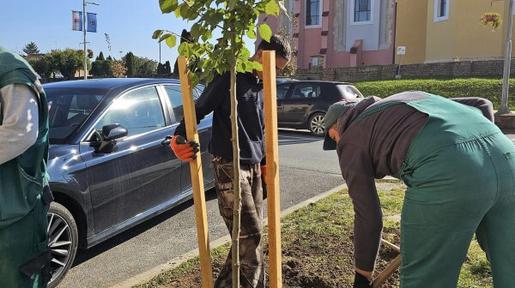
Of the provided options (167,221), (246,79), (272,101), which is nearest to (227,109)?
(246,79)

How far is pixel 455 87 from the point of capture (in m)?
20.7

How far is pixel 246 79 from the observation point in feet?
9.74

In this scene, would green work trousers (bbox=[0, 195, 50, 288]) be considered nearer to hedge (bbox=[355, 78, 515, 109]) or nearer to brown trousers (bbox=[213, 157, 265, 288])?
brown trousers (bbox=[213, 157, 265, 288])

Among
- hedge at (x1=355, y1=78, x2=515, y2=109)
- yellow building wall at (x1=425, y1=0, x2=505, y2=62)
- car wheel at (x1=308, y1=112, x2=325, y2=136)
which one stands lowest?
car wheel at (x1=308, y1=112, x2=325, y2=136)

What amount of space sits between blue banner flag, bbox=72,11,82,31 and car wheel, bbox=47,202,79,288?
1487 inches

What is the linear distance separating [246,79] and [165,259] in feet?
6.67

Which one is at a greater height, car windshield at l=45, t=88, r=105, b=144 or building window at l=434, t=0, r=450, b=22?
building window at l=434, t=0, r=450, b=22

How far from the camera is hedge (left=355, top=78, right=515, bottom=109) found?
19.3 m

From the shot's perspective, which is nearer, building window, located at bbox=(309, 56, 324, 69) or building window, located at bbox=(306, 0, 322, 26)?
building window, located at bbox=(309, 56, 324, 69)

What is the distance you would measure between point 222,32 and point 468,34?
102 feet

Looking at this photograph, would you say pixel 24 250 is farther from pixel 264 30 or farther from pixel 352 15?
pixel 352 15

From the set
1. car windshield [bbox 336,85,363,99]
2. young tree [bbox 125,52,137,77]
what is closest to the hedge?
car windshield [bbox 336,85,363,99]

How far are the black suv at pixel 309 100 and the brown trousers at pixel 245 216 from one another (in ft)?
33.8

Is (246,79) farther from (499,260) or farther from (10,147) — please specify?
(499,260)
